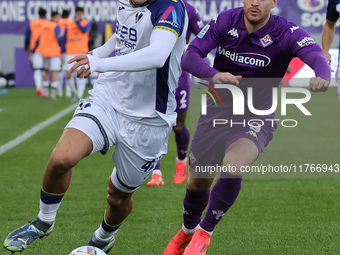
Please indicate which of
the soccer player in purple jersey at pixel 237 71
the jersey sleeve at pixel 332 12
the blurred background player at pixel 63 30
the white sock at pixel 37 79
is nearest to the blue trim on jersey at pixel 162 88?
the soccer player in purple jersey at pixel 237 71

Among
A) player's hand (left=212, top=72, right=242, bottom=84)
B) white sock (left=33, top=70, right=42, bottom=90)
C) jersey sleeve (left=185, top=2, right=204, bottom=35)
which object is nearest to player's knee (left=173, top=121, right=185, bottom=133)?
jersey sleeve (left=185, top=2, right=204, bottom=35)

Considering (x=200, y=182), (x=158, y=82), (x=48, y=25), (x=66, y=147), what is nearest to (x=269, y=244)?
(x=200, y=182)

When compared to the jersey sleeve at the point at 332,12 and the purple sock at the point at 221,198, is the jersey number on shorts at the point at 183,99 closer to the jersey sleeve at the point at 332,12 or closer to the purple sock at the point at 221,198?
the jersey sleeve at the point at 332,12

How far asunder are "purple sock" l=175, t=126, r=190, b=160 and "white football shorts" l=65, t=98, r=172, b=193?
308cm

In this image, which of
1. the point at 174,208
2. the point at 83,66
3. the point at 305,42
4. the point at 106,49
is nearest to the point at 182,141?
the point at 174,208

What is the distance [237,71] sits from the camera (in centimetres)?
479

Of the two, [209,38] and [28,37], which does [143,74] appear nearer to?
[209,38]

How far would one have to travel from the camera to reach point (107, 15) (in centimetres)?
2142

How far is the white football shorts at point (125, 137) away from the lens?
4402 mm

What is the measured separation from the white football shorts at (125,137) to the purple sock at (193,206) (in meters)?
0.50

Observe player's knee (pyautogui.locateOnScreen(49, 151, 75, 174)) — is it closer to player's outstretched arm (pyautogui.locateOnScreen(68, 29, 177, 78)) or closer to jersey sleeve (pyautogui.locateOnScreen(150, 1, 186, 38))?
player's outstretched arm (pyautogui.locateOnScreen(68, 29, 177, 78))

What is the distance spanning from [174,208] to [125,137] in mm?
2044

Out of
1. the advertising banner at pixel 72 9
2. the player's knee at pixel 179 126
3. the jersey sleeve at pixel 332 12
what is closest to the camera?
the jersey sleeve at pixel 332 12

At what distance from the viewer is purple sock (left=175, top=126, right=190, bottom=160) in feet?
25.7
